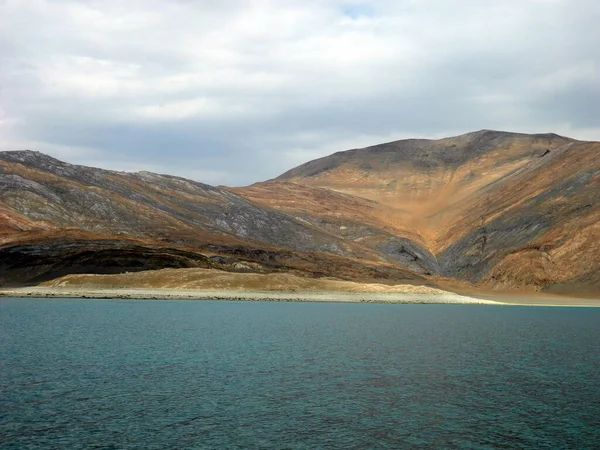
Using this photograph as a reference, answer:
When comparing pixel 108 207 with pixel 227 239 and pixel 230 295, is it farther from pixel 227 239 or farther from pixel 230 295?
pixel 230 295

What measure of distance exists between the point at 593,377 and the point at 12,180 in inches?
6319

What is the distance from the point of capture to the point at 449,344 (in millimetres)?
51281

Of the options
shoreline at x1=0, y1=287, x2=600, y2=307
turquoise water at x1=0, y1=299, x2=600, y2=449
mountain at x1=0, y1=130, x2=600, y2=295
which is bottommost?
turquoise water at x1=0, y1=299, x2=600, y2=449

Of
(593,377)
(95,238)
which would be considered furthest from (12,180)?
(593,377)

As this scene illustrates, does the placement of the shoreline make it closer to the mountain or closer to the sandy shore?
the sandy shore

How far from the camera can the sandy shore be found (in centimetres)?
10819

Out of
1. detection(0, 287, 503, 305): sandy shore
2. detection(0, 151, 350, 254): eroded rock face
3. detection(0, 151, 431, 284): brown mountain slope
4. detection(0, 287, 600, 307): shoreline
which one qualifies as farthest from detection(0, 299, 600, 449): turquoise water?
detection(0, 151, 350, 254): eroded rock face

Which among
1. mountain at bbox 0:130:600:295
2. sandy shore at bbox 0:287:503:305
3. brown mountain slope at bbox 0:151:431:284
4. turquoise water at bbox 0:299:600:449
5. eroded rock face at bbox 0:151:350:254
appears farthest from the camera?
eroded rock face at bbox 0:151:350:254

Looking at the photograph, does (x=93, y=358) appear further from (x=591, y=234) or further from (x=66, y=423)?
(x=591, y=234)

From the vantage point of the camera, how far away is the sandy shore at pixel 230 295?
10819 cm

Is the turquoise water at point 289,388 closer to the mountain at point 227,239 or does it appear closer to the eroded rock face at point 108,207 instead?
the mountain at point 227,239

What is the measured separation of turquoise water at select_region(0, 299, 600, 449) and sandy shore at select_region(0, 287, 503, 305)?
5016 centimetres

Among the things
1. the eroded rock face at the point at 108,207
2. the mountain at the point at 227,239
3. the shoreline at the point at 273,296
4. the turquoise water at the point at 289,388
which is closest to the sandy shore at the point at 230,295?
the shoreline at the point at 273,296

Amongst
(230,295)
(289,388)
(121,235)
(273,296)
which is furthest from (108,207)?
(289,388)
